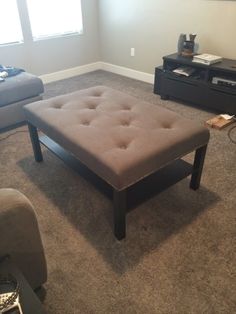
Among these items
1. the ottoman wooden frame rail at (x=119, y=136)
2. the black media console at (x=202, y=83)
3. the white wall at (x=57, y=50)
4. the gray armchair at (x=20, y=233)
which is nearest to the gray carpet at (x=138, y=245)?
the ottoman wooden frame rail at (x=119, y=136)

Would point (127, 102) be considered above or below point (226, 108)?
above

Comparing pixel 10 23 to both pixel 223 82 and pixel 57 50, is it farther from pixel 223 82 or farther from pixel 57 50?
pixel 223 82

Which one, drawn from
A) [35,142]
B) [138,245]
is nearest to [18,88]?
[35,142]

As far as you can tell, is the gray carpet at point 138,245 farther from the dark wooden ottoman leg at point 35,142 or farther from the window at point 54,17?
the window at point 54,17

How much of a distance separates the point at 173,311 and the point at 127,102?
1.22 metres

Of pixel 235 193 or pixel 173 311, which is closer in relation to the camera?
pixel 173 311

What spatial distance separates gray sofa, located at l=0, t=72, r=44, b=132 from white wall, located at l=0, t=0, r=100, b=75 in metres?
0.96

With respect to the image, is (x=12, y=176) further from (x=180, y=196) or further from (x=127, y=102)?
(x=180, y=196)

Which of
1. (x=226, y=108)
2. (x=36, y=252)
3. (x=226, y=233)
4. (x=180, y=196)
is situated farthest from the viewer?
(x=226, y=108)

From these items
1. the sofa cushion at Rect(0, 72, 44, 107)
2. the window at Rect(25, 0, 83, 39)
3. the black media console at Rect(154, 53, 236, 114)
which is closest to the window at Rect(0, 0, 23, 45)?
the window at Rect(25, 0, 83, 39)

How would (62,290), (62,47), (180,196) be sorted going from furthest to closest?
(62,47) < (180,196) < (62,290)

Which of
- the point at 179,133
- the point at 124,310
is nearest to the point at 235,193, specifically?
the point at 179,133

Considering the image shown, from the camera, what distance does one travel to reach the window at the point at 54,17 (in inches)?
131

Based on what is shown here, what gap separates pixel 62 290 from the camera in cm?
119
